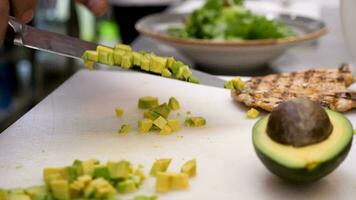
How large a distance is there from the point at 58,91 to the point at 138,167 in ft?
1.64

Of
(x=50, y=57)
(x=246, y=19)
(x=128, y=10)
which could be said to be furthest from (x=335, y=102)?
(x=50, y=57)

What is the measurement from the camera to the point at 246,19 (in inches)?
76.0

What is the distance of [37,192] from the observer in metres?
0.87

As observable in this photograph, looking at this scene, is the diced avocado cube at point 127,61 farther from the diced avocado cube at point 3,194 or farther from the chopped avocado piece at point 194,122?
the diced avocado cube at point 3,194

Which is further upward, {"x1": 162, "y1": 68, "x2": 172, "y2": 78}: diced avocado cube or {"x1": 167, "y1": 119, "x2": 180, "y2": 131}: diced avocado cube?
{"x1": 162, "y1": 68, "x2": 172, "y2": 78}: diced avocado cube

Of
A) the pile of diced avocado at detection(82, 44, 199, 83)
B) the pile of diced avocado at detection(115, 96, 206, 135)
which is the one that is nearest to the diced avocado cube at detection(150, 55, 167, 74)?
the pile of diced avocado at detection(82, 44, 199, 83)

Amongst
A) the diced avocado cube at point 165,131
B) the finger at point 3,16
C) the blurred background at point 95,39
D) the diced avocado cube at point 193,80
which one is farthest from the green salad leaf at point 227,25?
the finger at point 3,16

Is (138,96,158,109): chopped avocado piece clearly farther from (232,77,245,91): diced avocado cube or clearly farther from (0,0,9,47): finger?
(0,0,9,47): finger

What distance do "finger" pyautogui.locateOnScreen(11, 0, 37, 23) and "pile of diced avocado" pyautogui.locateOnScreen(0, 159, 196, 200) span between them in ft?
1.67

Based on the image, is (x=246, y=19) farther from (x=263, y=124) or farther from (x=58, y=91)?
(x=263, y=124)

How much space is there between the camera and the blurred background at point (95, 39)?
1.91 metres

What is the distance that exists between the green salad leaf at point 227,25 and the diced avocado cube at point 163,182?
0.94 m

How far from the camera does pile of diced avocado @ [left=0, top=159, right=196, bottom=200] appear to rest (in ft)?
2.77

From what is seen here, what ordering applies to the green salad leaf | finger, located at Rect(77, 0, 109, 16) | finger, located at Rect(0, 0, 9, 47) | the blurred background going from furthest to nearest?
1. the blurred background
2. the green salad leaf
3. finger, located at Rect(77, 0, 109, 16)
4. finger, located at Rect(0, 0, 9, 47)
